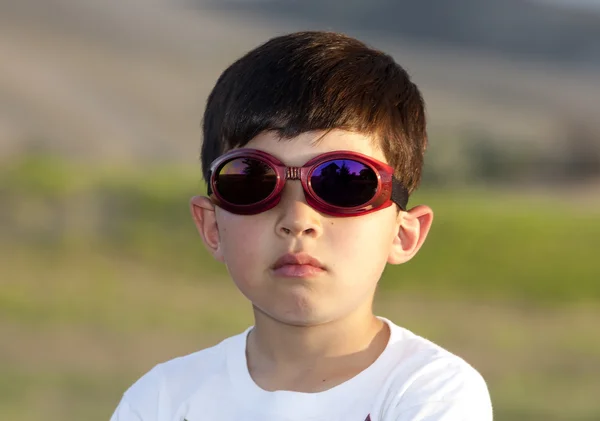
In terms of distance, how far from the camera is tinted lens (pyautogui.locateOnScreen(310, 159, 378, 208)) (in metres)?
2.91

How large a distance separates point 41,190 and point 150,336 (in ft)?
17.6

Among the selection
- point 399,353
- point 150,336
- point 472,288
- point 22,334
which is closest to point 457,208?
point 472,288

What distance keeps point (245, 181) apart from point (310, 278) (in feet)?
1.05

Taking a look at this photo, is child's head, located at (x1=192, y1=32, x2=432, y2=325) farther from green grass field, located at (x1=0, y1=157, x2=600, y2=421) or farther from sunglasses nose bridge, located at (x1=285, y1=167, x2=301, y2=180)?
green grass field, located at (x1=0, y1=157, x2=600, y2=421)

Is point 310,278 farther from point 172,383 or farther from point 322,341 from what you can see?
point 172,383

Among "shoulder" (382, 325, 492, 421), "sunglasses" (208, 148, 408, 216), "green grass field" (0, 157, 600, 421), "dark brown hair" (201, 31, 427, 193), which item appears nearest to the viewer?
"shoulder" (382, 325, 492, 421)

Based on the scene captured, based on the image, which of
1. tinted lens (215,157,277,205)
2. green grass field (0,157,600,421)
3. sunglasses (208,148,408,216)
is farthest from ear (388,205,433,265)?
green grass field (0,157,600,421)

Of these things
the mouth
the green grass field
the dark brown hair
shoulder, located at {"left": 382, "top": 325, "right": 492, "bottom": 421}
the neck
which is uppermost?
the green grass field

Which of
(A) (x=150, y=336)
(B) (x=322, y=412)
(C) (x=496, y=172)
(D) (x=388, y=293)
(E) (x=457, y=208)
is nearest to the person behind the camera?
(B) (x=322, y=412)

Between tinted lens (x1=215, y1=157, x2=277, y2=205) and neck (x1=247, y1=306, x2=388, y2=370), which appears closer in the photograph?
tinted lens (x1=215, y1=157, x2=277, y2=205)

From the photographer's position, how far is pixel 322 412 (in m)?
2.91

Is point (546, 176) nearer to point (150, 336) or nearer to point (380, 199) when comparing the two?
point (150, 336)

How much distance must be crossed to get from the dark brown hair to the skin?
52mm

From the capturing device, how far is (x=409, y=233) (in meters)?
3.30
